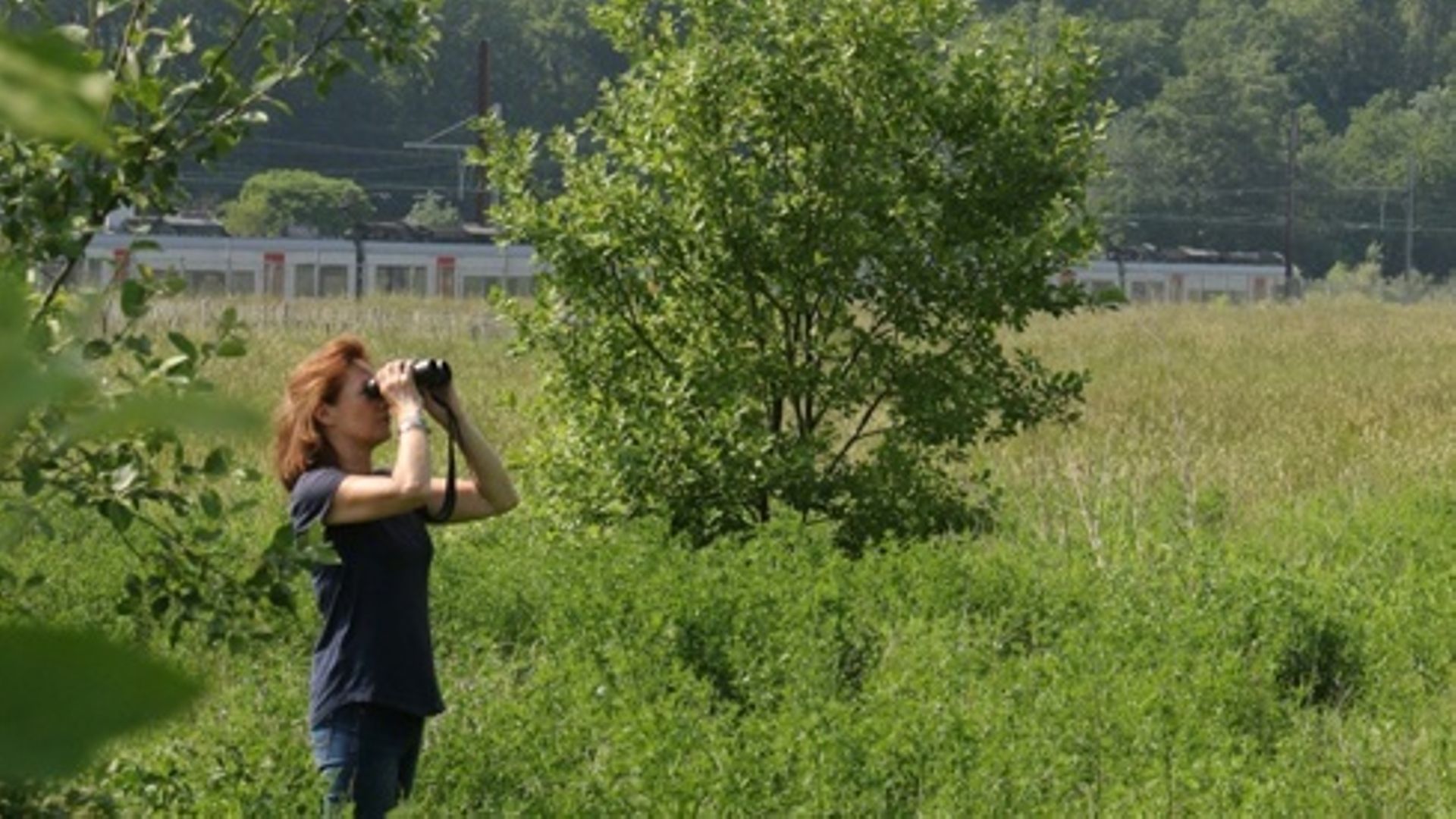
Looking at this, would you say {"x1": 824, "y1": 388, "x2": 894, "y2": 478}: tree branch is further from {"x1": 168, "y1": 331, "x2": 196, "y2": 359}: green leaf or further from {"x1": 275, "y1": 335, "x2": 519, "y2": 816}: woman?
{"x1": 168, "y1": 331, "x2": 196, "y2": 359}: green leaf

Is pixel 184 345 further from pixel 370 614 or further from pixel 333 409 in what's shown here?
pixel 333 409

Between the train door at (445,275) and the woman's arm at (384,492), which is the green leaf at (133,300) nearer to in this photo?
the woman's arm at (384,492)

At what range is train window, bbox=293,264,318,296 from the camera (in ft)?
191

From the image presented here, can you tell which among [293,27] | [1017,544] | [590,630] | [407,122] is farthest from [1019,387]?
[407,122]

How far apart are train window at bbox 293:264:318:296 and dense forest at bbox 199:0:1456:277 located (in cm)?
1236

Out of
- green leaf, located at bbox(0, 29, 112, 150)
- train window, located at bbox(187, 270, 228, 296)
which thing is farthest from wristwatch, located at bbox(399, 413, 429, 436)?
train window, located at bbox(187, 270, 228, 296)

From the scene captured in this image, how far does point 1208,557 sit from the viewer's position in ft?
36.1

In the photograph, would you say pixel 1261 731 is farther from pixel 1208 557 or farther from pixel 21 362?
pixel 21 362

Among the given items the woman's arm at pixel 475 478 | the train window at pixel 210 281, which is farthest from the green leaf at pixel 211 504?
the train window at pixel 210 281

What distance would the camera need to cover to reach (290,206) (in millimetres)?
72438

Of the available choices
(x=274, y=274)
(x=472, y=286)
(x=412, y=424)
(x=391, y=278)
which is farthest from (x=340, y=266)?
(x=412, y=424)

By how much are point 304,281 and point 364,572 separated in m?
53.6

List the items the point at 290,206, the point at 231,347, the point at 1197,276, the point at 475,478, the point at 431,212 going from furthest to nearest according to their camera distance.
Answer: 1. the point at 431,212
2. the point at 1197,276
3. the point at 290,206
4. the point at 475,478
5. the point at 231,347

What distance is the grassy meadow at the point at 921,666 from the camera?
22.7 feet
